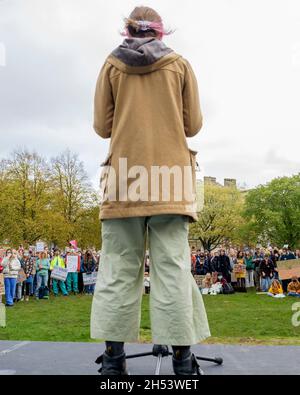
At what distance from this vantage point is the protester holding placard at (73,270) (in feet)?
69.0

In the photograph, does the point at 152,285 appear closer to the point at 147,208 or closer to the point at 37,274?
the point at 147,208

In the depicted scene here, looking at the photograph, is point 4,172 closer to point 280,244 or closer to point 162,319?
point 280,244

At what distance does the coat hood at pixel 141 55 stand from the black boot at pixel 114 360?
5.85ft

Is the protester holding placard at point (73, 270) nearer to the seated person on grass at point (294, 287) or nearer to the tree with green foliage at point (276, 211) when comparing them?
the seated person on grass at point (294, 287)

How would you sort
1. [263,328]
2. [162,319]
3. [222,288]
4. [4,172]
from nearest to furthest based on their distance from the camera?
[162,319], [263,328], [222,288], [4,172]

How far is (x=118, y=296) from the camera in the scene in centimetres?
317

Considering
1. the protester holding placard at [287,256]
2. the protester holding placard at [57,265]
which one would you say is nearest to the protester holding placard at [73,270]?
the protester holding placard at [57,265]

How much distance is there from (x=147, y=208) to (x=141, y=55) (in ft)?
3.22

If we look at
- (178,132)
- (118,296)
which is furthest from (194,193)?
(118,296)

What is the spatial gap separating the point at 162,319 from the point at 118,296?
1.02ft

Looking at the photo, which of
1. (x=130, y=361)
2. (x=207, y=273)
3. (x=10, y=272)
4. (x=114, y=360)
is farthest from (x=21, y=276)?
(x=114, y=360)

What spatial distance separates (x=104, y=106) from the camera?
3.37m

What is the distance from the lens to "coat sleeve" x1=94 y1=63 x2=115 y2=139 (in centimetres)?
337
